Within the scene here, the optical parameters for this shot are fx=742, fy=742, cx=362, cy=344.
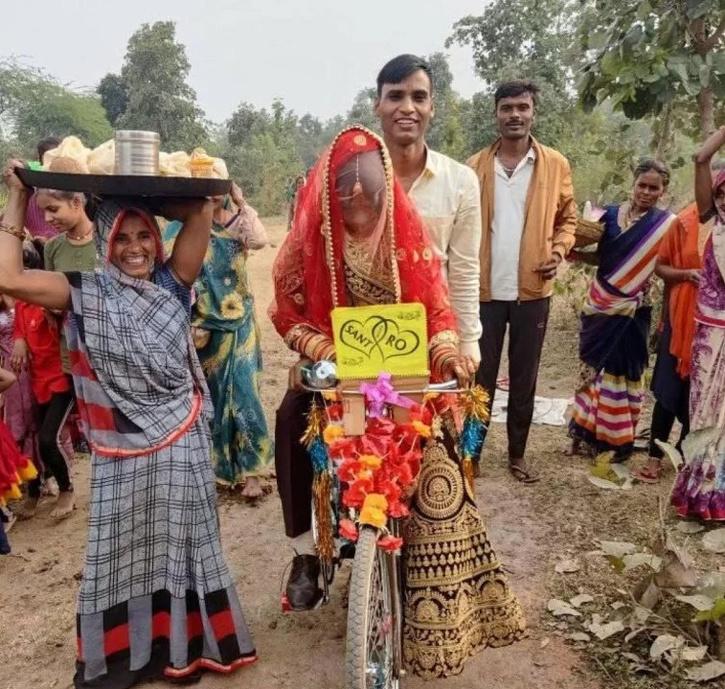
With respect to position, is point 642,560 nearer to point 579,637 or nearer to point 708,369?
point 579,637

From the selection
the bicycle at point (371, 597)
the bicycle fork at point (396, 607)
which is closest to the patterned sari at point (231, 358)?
the bicycle at point (371, 597)

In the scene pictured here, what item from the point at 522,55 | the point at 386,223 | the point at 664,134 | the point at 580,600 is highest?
the point at 522,55

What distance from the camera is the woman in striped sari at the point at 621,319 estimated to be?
4621 millimetres

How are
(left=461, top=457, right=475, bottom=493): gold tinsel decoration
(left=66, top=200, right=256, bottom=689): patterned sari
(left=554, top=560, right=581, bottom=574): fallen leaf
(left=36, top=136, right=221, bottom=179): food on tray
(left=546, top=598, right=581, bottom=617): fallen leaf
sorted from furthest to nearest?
1. (left=554, top=560, right=581, bottom=574): fallen leaf
2. (left=546, top=598, right=581, bottom=617): fallen leaf
3. (left=461, top=457, right=475, bottom=493): gold tinsel decoration
4. (left=66, top=200, right=256, bottom=689): patterned sari
5. (left=36, top=136, right=221, bottom=179): food on tray

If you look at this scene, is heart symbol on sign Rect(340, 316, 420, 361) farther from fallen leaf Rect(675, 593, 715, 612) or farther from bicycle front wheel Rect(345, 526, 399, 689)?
fallen leaf Rect(675, 593, 715, 612)

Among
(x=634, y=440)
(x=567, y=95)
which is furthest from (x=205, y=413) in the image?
(x=567, y=95)

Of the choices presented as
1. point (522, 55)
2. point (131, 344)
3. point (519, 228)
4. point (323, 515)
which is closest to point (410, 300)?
point (323, 515)

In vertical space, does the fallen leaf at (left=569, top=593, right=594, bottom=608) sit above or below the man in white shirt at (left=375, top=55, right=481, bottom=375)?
below

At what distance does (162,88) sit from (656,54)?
877 inches

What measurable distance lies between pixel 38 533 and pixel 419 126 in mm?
3083

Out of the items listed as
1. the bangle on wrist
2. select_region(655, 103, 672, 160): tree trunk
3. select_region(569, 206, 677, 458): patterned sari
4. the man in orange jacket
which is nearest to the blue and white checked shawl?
the bangle on wrist

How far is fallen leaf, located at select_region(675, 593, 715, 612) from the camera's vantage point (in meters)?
2.71

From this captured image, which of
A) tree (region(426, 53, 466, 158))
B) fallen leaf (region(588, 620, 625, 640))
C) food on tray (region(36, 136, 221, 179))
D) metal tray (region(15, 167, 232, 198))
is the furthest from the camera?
tree (region(426, 53, 466, 158))

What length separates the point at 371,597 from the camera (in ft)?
7.18
